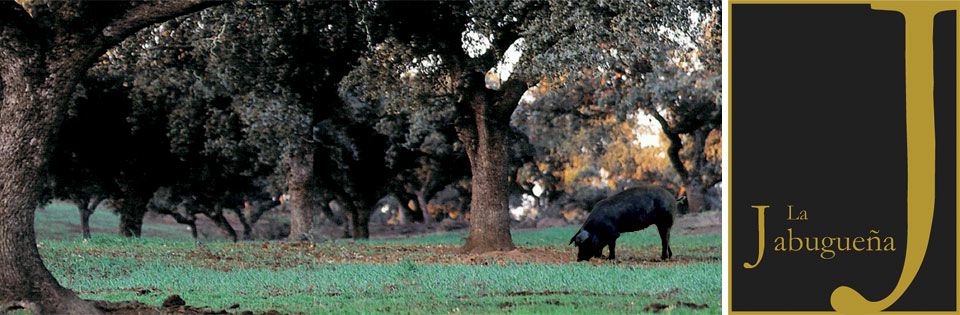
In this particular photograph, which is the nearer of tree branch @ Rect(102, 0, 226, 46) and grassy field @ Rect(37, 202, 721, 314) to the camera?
tree branch @ Rect(102, 0, 226, 46)

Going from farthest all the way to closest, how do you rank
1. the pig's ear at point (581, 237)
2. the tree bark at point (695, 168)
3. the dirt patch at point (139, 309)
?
the tree bark at point (695, 168) < the pig's ear at point (581, 237) < the dirt patch at point (139, 309)

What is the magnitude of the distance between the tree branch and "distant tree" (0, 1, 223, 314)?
224 millimetres

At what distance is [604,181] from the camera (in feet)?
189

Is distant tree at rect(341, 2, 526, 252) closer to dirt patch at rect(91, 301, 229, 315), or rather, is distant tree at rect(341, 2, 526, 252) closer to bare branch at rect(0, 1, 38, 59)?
bare branch at rect(0, 1, 38, 59)

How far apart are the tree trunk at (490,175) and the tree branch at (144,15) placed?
12952 millimetres

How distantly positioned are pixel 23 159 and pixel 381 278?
6.91 meters

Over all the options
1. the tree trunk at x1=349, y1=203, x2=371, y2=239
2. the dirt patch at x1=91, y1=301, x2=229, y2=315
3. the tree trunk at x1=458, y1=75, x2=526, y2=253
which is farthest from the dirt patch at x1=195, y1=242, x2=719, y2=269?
the tree trunk at x1=349, y1=203, x2=371, y2=239

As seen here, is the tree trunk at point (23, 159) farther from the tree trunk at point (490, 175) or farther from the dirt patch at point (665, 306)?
the tree trunk at point (490, 175)

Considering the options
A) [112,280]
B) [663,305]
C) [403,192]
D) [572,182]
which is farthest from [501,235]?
[572,182]

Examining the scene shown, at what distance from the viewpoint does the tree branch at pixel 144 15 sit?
13.4m

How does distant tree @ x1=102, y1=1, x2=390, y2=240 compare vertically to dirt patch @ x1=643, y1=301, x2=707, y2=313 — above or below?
above

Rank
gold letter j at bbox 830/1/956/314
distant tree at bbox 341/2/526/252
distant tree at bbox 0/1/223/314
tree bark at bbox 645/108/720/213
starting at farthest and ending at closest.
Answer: tree bark at bbox 645/108/720/213 → distant tree at bbox 341/2/526/252 → distant tree at bbox 0/1/223/314 → gold letter j at bbox 830/1/956/314

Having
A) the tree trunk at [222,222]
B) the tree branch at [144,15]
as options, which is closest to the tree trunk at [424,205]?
the tree trunk at [222,222]

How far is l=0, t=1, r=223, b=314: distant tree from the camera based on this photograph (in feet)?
42.2
